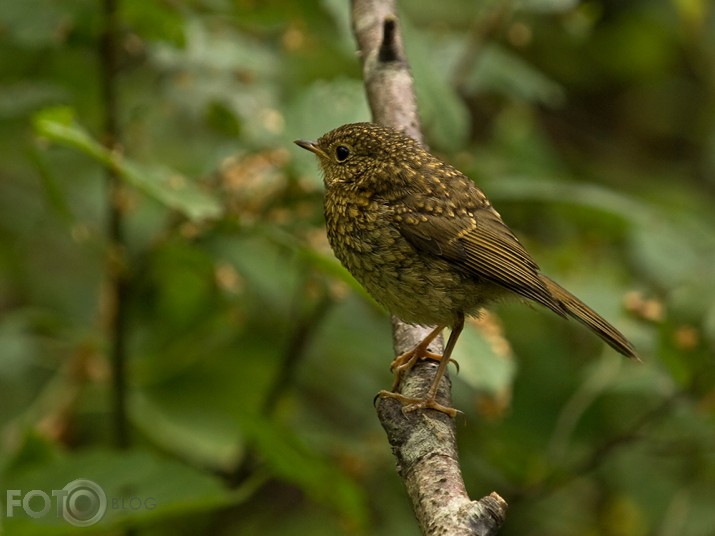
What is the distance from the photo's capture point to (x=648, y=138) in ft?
26.8

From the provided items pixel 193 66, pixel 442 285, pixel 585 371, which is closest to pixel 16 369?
pixel 193 66

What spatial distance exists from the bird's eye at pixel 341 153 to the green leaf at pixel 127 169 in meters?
0.65

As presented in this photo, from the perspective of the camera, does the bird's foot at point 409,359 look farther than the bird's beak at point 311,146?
No

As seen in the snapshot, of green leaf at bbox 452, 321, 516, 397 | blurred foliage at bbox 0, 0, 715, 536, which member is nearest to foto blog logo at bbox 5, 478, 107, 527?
blurred foliage at bbox 0, 0, 715, 536

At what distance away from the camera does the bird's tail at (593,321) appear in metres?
3.14

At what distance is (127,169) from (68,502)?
1143 millimetres

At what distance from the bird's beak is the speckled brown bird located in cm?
18

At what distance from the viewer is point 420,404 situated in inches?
106

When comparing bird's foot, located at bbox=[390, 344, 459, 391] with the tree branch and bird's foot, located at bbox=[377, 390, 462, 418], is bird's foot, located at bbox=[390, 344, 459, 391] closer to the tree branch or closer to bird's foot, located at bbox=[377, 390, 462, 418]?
the tree branch

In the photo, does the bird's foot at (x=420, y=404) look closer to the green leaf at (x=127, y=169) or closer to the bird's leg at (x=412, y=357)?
the bird's leg at (x=412, y=357)

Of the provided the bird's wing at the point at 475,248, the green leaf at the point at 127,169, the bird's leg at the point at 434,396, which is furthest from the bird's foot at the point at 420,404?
the green leaf at the point at 127,169

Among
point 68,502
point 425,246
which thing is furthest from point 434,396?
point 68,502

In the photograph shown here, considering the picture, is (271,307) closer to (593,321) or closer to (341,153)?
(341,153)

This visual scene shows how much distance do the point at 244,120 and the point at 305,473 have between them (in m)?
1.47
